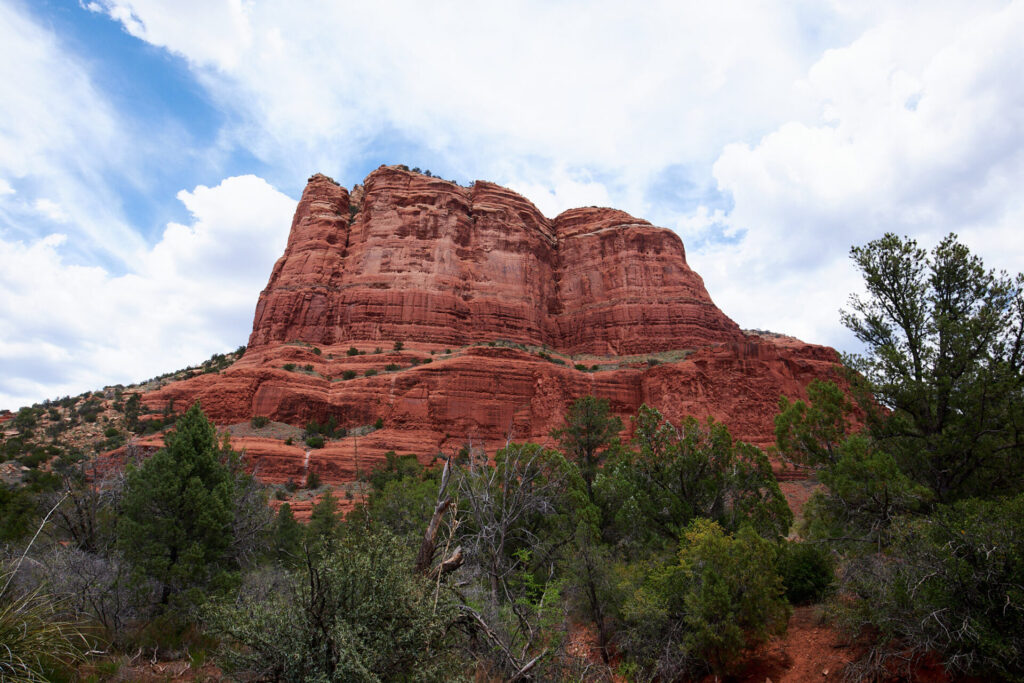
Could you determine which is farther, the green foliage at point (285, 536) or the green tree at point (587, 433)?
the green tree at point (587, 433)

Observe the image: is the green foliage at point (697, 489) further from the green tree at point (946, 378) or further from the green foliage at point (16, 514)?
the green foliage at point (16, 514)

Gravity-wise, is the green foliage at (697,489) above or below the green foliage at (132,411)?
below

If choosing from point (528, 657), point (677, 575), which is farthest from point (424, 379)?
point (528, 657)

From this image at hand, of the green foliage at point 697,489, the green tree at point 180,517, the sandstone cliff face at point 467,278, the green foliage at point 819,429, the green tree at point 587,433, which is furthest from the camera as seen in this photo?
the sandstone cliff face at point 467,278

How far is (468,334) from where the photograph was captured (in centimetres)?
5766

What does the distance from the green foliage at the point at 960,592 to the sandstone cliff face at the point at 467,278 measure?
161 feet

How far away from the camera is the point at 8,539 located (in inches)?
517

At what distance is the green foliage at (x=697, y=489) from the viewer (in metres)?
15.0

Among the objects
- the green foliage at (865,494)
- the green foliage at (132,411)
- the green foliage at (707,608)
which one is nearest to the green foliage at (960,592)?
the green foliage at (865,494)

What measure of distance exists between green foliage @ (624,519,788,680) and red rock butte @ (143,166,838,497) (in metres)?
20.9

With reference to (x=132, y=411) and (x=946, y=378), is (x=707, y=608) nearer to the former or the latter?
(x=946, y=378)

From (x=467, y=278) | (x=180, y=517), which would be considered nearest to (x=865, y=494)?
(x=180, y=517)

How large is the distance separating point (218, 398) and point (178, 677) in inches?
1421

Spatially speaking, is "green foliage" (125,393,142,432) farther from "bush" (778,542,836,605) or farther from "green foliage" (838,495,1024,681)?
"green foliage" (838,495,1024,681)
